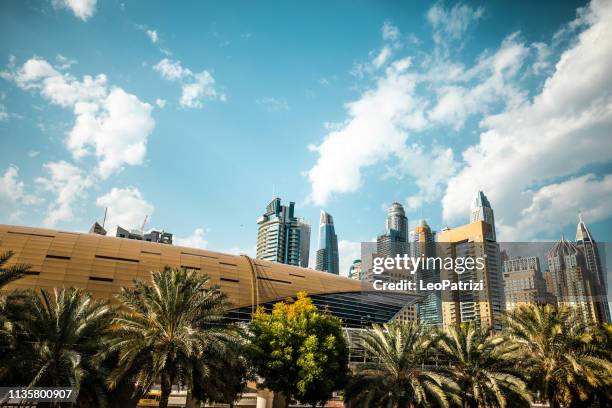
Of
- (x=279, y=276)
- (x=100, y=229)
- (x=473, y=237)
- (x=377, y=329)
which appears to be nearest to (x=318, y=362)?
(x=377, y=329)

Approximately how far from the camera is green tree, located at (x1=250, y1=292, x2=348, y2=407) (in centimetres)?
2802

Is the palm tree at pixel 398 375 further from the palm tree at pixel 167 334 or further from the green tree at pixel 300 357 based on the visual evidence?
the palm tree at pixel 167 334

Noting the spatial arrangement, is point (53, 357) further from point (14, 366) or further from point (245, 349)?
point (245, 349)

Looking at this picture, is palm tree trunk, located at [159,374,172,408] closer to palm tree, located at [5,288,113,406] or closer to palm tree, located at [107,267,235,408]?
palm tree, located at [107,267,235,408]

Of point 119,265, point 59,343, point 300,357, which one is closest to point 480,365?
point 300,357

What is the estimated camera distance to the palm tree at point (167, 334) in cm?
2234

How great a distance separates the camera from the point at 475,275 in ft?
643

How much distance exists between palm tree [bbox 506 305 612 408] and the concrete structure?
714 inches

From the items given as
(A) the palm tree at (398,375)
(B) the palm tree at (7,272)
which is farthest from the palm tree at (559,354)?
(B) the palm tree at (7,272)

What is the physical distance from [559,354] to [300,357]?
1859cm

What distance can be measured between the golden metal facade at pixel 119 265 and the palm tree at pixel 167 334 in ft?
90.2

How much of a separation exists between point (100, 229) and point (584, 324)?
4681 inches

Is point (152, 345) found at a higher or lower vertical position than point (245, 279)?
lower

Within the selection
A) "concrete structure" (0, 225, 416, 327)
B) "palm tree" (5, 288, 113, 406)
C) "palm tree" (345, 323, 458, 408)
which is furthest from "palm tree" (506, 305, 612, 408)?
"palm tree" (5, 288, 113, 406)
